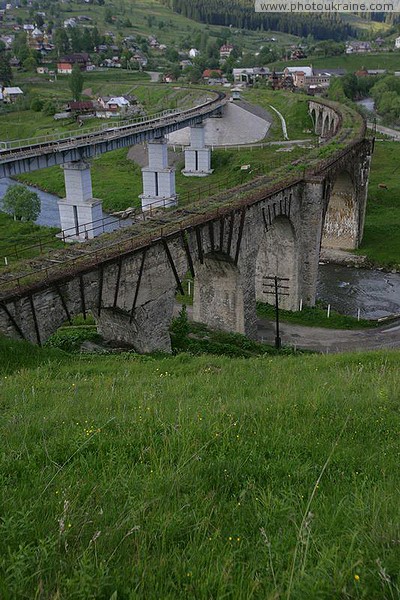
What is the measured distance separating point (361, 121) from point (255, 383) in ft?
214

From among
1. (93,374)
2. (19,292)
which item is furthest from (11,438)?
(19,292)

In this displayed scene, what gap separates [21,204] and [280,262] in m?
37.4

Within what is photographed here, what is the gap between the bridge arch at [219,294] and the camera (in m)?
35.0

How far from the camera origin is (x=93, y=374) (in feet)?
58.2

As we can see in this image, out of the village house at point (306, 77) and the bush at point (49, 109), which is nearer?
the bush at point (49, 109)

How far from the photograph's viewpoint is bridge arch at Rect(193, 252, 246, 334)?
1378 inches

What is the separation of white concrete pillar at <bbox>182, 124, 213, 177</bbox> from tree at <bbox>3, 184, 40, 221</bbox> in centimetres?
3025

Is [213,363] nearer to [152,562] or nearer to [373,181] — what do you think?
[152,562]

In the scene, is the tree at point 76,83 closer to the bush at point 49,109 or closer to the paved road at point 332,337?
the bush at point 49,109

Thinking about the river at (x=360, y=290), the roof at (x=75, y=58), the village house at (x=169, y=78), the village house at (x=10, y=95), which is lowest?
the river at (x=360, y=290)

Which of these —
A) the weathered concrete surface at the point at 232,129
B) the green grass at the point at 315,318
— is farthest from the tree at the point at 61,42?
the green grass at the point at 315,318

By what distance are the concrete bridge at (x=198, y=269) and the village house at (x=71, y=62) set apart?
146m

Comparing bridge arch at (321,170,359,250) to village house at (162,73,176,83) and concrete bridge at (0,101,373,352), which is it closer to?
concrete bridge at (0,101,373,352)

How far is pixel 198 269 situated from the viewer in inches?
1428
